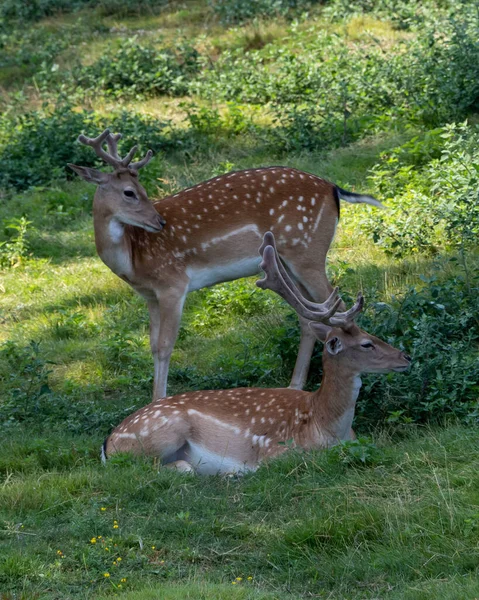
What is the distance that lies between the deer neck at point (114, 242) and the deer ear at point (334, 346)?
2092mm

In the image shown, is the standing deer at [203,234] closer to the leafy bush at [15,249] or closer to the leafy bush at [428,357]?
the leafy bush at [428,357]

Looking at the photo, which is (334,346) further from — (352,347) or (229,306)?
(229,306)

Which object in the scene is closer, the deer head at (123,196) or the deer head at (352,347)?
the deer head at (352,347)

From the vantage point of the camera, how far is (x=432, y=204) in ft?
30.5

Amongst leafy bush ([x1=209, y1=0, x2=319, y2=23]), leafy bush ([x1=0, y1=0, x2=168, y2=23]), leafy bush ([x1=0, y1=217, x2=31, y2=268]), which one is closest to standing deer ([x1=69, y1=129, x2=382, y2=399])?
leafy bush ([x1=0, y1=217, x2=31, y2=268])

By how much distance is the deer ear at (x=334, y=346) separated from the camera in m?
6.55

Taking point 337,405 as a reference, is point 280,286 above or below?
above

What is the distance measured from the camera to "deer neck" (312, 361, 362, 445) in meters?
6.51

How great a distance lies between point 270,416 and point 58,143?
6.87 metres

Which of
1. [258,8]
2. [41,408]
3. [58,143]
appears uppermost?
[258,8]

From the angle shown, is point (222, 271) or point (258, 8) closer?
point (222, 271)

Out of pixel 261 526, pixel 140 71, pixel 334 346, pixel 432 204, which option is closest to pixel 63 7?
pixel 140 71

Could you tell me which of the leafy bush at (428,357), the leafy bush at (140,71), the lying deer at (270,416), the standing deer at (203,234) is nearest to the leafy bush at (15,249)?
the standing deer at (203,234)

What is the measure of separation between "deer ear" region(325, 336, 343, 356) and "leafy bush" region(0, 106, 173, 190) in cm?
636
